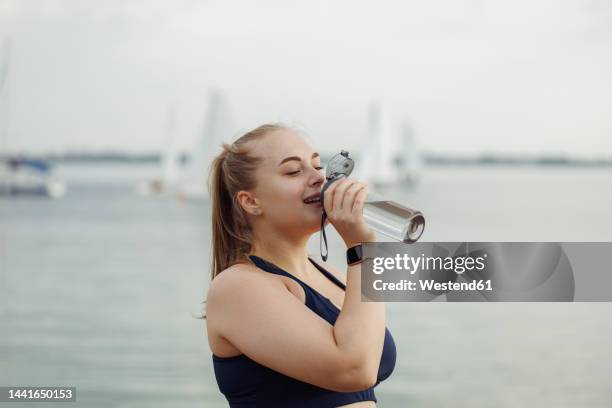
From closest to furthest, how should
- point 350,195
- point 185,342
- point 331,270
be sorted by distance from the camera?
point 350,195, point 331,270, point 185,342

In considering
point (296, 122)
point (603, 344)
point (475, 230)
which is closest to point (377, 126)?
point (475, 230)

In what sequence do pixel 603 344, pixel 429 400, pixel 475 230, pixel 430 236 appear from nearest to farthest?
pixel 429 400 < pixel 603 344 < pixel 430 236 < pixel 475 230

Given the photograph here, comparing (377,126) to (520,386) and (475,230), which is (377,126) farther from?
(520,386)

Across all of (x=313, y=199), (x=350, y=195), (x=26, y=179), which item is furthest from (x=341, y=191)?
(x=26, y=179)

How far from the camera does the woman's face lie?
1.68 meters

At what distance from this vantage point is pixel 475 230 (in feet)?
74.6

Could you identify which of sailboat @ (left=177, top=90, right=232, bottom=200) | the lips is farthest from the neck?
sailboat @ (left=177, top=90, right=232, bottom=200)

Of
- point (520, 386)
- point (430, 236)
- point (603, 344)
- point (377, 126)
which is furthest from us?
point (377, 126)

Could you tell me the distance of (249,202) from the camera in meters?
1.76

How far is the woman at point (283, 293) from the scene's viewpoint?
61.1 inches

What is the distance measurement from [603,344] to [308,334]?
6.32 meters

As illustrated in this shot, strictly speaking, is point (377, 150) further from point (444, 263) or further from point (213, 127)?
point (444, 263)

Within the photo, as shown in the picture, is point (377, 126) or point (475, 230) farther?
point (377, 126)

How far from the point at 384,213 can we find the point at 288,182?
0.77ft
